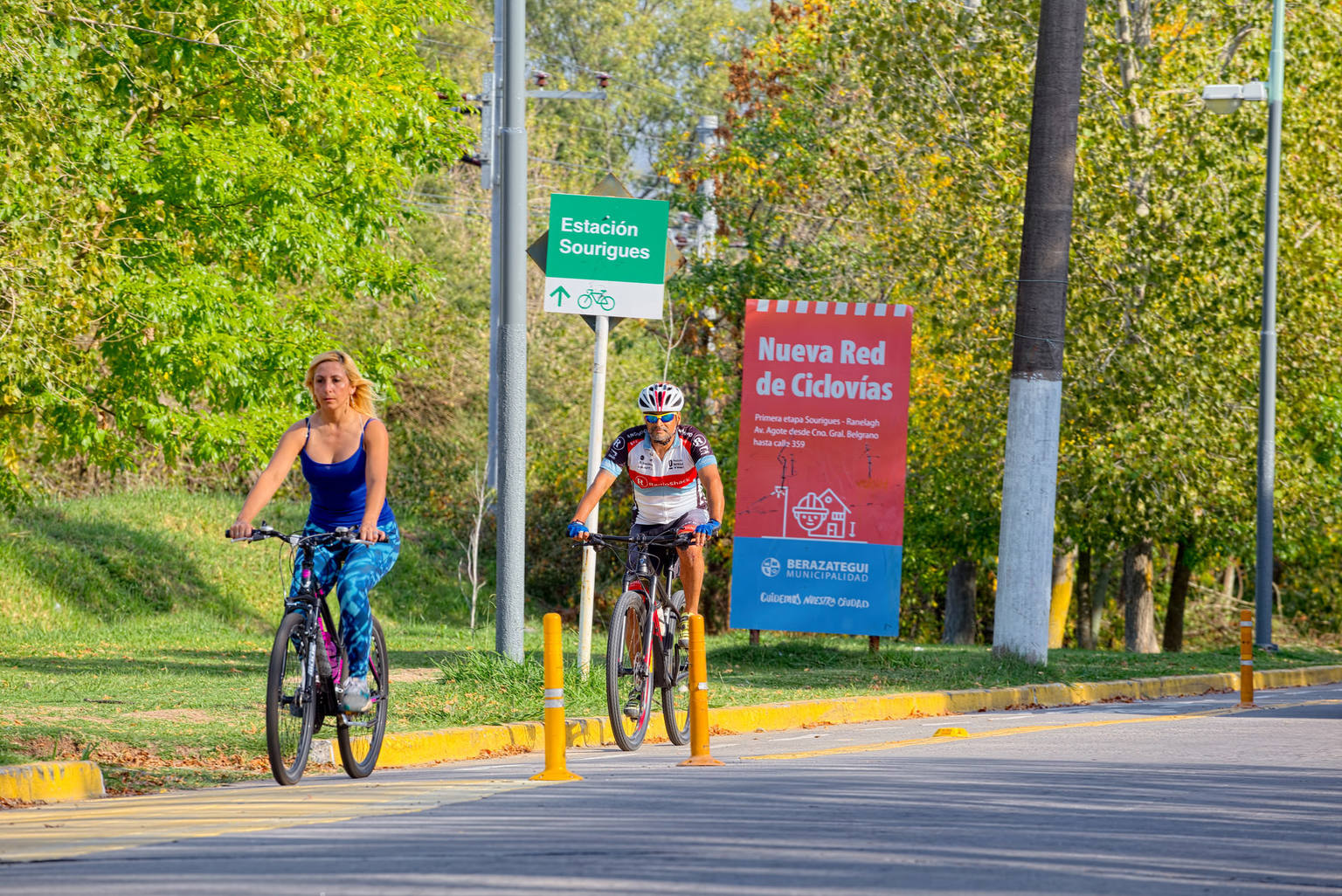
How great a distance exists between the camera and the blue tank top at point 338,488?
327 inches

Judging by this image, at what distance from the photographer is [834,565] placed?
15539 millimetres

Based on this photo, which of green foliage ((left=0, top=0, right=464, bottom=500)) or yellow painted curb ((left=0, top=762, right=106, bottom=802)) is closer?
yellow painted curb ((left=0, top=762, right=106, bottom=802))

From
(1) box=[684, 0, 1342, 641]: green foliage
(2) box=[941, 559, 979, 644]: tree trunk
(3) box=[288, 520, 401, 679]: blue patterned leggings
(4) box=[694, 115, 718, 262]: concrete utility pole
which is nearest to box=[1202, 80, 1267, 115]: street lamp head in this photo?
(1) box=[684, 0, 1342, 641]: green foliage

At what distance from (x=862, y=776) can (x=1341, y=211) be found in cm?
1872

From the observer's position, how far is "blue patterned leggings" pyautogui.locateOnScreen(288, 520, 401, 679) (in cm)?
830

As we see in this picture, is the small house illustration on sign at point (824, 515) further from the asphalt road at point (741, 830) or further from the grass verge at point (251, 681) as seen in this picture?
the asphalt road at point (741, 830)

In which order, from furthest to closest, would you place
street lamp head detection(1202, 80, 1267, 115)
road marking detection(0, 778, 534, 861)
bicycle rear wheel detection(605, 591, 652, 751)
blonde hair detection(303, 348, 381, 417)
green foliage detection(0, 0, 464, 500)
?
street lamp head detection(1202, 80, 1267, 115) → green foliage detection(0, 0, 464, 500) → bicycle rear wheel detection(605, 591, 652, 751) → blonde hair detection(303, 348, 381, 417) → road marking detection(0, 778, 534, 861)

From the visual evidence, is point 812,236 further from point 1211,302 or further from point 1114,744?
point 1114,744

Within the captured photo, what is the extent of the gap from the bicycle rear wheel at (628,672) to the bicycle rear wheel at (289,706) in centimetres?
191

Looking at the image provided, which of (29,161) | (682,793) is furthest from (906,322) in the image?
(682,793)

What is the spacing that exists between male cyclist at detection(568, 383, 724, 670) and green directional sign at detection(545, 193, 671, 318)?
8.01 feet

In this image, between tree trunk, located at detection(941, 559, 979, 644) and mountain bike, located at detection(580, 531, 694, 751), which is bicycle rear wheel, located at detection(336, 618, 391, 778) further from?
tree trunk, located at detection(941, 559, 979, 644)

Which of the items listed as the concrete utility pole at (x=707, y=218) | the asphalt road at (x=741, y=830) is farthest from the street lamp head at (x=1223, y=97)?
the asphalt road at (x=741, y=830)

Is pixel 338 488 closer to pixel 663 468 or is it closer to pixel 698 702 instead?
pixel 663 468
